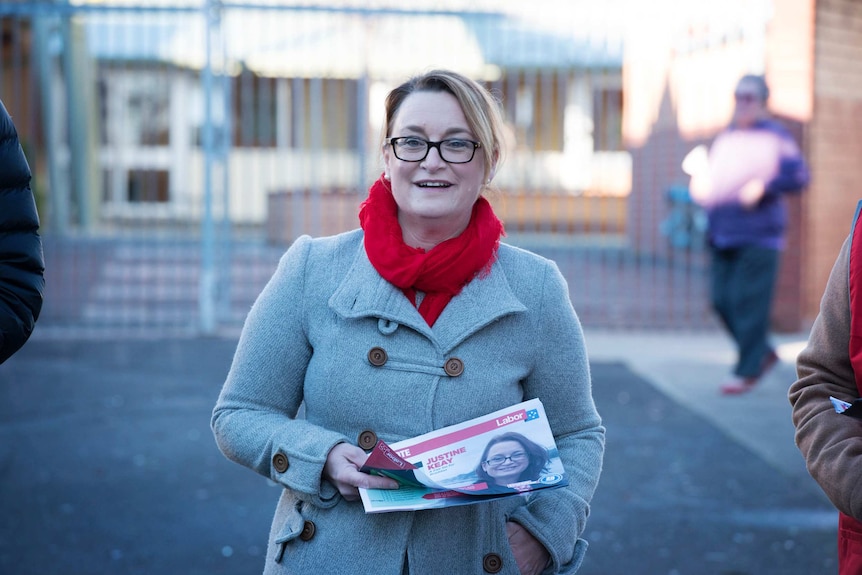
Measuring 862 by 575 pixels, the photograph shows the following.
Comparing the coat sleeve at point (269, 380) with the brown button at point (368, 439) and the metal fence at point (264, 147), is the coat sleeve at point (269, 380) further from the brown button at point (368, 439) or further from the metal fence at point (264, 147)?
the metal fence at point (264, 147)

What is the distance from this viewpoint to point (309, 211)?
16.3 metres

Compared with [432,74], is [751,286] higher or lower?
lower

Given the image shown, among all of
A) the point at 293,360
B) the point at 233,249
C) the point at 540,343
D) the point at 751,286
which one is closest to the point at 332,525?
the point at 293,360

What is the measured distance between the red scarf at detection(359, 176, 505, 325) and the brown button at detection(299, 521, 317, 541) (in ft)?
1.62

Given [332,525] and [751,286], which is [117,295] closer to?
[751,286]

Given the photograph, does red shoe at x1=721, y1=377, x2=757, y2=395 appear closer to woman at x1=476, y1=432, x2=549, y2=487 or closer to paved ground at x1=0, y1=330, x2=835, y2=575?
paved ground at x1=0, y1=330, x2=835, y2=575

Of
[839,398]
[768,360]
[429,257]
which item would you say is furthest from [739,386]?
[429,257]

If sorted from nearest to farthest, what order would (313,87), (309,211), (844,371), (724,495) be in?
(844,371), (724,495), (313,87), (309,211)

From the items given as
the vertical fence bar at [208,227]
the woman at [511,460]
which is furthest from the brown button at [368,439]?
the vertical fence bar at [208,227]

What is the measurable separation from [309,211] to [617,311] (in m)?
5.76

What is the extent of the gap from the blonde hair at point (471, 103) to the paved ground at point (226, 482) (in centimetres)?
248

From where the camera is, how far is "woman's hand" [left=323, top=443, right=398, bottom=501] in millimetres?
2244

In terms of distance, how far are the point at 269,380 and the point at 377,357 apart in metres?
0.26

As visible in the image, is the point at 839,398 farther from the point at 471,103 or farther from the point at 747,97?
the point at 747,97
